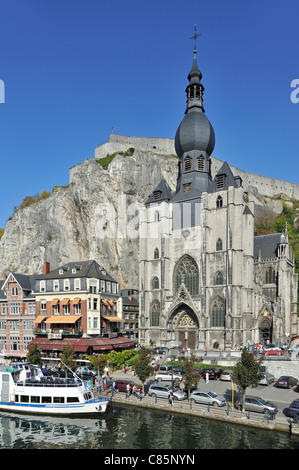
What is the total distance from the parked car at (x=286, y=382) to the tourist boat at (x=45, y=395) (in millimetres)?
15481

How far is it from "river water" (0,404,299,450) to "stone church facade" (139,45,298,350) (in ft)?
79.2

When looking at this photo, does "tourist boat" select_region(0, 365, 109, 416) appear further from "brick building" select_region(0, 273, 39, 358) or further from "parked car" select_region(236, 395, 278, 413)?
"brick building" select_region(0, 273, 39, 358)

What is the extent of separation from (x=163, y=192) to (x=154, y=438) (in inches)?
1603

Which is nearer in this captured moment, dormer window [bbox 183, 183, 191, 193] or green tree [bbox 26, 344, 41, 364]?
green tree [bbox 26, 344, 41, 364]

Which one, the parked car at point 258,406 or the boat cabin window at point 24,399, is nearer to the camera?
the parked car at point 258,406

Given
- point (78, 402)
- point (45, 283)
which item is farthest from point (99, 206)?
point (78, 402)

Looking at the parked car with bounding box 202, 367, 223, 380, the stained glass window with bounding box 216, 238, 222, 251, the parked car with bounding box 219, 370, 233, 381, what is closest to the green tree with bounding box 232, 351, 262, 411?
the parked car with bounding box 219, 370, 233, 381

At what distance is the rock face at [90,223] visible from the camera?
8661 centimetres

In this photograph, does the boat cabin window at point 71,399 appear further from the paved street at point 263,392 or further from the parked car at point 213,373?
the parked car at point 213,373

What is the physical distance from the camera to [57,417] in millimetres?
30469

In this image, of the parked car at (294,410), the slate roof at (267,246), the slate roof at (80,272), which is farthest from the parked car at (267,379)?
the slate roof at (267,246)

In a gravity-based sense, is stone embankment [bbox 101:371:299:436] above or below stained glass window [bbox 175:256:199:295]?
below

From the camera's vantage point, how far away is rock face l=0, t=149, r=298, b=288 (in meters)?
86.6
